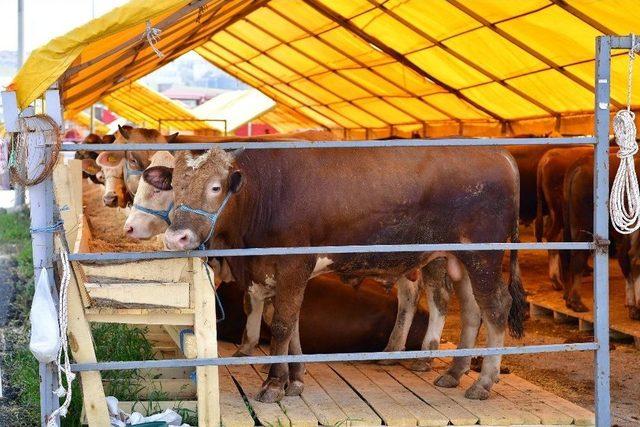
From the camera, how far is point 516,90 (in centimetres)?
1338

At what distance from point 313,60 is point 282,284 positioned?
12687 mm

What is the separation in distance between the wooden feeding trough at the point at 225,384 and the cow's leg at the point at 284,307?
0.11m

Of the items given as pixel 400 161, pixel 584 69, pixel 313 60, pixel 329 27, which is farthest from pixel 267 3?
pixel 400 161

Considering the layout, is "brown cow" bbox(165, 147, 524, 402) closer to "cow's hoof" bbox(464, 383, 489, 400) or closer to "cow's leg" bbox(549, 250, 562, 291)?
"cow's hoof" bbox(464, 383, 489, 400)

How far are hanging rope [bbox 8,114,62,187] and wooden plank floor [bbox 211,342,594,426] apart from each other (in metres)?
1.66

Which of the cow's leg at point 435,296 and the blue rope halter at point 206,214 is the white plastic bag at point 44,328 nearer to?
the blue rope halter at point 206,214

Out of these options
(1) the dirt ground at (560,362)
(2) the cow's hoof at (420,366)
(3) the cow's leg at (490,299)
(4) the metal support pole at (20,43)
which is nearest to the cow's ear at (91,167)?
(1) the dirt ground at (560,362)

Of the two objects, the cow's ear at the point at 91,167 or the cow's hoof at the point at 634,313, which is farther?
the cow's ear at the point at 91,167

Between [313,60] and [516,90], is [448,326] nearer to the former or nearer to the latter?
[516,90]

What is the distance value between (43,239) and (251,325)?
99.0 inches

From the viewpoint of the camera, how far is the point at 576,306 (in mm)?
9961

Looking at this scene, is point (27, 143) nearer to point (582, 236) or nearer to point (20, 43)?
point (582, 236)

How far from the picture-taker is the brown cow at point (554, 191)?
11570mm

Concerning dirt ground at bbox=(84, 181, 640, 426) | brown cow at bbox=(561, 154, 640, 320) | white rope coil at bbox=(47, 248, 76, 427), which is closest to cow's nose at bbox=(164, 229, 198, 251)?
white rope coil at bbox=(47, 248, 76, 427)
